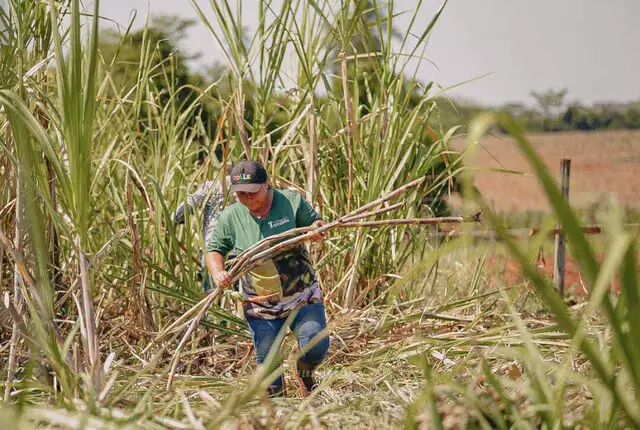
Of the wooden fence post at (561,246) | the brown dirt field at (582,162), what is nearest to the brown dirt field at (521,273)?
the wooden fence post at (561,246)

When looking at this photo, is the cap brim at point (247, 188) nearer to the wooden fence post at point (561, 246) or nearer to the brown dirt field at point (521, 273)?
the brown dirt field at point (521, 273)

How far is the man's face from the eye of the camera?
3.18 m

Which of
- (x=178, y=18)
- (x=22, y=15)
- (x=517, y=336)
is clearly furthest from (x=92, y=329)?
(x=178, y=18)

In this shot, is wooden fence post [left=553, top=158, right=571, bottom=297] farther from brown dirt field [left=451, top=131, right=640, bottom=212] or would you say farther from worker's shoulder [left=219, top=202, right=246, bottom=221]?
brown dirt field [left=451, top=131, right=640, bottom=212]

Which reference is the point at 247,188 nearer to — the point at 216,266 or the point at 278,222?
the point at 278,222

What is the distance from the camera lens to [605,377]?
1.08 meters

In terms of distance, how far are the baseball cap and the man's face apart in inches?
1.2

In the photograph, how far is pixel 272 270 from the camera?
325cm

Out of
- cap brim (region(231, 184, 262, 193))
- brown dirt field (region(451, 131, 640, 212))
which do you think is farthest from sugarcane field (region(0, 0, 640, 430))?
brown dirt field (region(451, 131, 640, 212))

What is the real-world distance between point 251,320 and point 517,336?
1.05m

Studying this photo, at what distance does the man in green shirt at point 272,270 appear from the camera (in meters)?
3.24

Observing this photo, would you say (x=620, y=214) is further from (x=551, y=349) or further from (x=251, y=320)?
(x=251, y=320)

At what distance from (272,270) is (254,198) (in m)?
0.30

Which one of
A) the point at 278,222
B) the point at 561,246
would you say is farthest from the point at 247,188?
the point at 561,246
